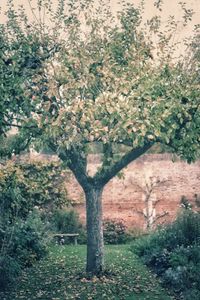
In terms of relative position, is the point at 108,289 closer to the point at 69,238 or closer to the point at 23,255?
the point at 23,255

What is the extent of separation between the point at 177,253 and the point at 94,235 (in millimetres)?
2519

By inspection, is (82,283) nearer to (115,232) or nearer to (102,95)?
(102,95)

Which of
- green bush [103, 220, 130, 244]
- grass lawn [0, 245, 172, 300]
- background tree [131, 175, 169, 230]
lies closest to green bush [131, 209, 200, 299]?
grass lawn [0, 245, 172, 300]

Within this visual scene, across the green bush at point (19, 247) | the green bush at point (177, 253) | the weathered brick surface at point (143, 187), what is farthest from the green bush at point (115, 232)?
the green bush at point (19, 247)

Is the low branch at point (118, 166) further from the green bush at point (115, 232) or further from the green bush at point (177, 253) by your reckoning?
the green bush at point (115, 232)

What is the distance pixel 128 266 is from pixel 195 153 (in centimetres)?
508

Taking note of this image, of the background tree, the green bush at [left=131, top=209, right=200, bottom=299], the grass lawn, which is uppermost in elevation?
the background tree

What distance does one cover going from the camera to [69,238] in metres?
20.3

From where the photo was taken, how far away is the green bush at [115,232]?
20.9 meters

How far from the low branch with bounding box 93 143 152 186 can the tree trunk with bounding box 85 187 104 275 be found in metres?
0.35

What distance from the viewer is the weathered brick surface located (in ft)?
73.0

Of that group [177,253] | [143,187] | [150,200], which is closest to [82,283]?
[177,253]

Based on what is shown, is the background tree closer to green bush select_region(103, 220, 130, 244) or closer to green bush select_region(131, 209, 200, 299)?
green bush select_region(103, 220, 130, 244)

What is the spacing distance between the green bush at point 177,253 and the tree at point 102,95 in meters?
2.11
